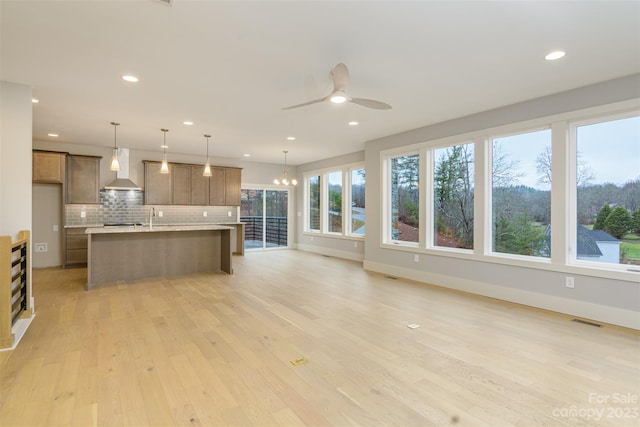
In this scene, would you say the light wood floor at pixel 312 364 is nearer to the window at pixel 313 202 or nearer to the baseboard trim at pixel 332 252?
the baseboard trim at pixel 332 252

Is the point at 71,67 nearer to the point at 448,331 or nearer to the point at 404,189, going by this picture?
the point at 448,331

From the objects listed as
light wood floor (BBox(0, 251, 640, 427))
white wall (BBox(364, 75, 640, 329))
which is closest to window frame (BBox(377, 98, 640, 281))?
white wall (BBox(364, 75, 640, 329))

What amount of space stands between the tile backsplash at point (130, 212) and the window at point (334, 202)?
2964 mm

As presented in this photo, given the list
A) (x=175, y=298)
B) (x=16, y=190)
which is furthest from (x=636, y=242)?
(x=16, y=190)

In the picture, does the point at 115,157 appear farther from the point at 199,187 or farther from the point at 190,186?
the point at 199,187

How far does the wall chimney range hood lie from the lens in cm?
707

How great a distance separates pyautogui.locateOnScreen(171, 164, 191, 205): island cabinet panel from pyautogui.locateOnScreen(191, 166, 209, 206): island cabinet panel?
0.10 metres

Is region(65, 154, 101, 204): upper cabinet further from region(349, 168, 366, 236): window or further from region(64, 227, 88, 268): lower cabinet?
region(349, 168, 366, 236): window

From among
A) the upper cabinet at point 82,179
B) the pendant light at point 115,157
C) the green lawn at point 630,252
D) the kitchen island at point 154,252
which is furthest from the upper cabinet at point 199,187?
the green lawn at point 630,252

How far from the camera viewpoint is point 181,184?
311 inches

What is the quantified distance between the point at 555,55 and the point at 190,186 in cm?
751

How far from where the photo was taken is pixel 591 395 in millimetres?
2170

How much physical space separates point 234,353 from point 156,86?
3080 millimetres

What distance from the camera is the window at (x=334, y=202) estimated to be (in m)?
8.51
